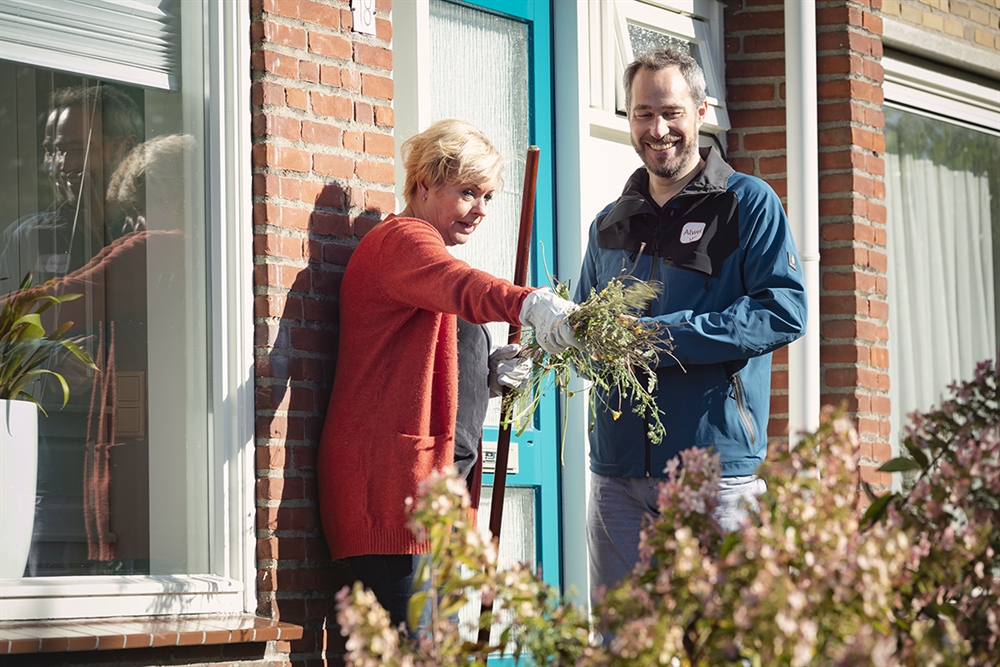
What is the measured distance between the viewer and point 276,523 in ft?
12.2

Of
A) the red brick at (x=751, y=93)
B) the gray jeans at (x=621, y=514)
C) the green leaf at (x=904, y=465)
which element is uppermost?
the red brick at (x=751, y=93)

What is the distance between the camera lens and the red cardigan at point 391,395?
3479 millimetres

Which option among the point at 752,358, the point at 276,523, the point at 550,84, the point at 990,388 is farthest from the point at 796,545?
the point at 550,84

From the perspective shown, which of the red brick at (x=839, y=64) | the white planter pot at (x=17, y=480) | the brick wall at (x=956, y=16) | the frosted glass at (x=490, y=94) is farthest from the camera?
the brick wall at (x=956, y=16)

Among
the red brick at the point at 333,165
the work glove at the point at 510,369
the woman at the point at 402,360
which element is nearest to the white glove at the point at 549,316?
the woman at the point at 402,360

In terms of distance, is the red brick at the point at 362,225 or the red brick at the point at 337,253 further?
the red brick at the point at 362,225

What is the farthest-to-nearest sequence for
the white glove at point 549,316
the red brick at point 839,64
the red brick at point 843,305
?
1. the red brick at point 839,64
2. the red brick at point 843,305
3. the white glove at point 549,316

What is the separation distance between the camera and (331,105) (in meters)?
3.98

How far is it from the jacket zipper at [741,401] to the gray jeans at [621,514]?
0.12 m

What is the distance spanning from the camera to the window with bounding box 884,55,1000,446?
6379 millimetres

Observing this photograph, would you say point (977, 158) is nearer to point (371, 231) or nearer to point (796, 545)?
point (371, 231)

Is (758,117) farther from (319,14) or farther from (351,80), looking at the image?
(319,14)

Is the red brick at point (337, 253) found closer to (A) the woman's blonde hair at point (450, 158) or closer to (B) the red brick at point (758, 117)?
(A) the woman's blonde hair at point (450, 158)

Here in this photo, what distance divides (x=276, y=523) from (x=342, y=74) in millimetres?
1374
